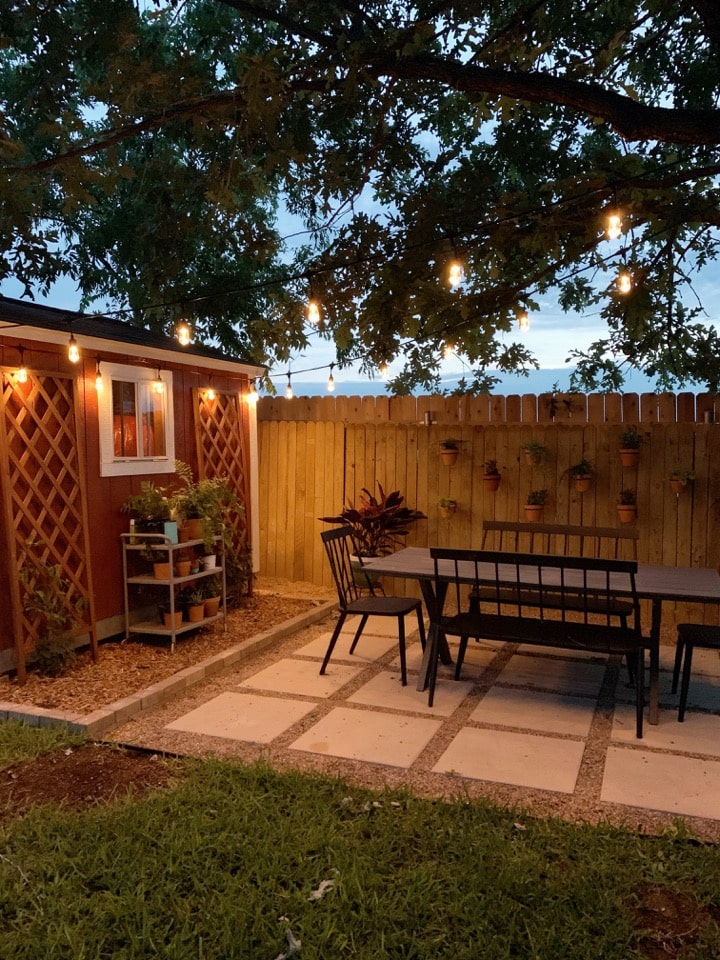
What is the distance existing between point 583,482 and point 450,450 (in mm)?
1107

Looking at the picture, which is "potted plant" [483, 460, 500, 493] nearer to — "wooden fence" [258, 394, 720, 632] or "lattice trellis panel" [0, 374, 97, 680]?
"wooden fence" [258, 394, 720, 632]

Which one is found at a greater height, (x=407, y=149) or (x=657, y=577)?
(x=407, y=149)

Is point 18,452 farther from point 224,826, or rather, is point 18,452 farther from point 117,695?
point 224,826

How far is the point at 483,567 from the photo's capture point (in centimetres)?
429

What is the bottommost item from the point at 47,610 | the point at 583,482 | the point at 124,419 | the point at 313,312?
the point at 47,610

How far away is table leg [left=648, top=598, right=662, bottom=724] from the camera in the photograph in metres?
3.58

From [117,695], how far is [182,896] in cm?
193

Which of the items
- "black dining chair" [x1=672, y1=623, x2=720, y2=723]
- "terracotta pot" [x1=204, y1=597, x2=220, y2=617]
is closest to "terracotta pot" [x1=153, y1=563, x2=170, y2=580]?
"terracotta pot" [x1=204, y1=597, x2=220, y2=617]

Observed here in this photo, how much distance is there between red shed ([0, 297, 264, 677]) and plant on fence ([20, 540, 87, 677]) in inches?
2.4

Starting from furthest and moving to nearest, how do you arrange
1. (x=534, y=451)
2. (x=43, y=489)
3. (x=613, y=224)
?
(x=534, y=451), (x=43, y=489), (x=613, y=224)

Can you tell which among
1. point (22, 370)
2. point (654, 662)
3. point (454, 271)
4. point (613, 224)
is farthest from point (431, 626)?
point (22, 370)

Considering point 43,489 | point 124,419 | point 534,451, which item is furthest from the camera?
point 534,451

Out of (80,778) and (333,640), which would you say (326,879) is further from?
(333,640)

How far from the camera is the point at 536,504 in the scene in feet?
18.8
